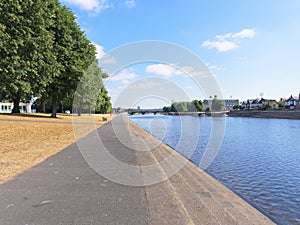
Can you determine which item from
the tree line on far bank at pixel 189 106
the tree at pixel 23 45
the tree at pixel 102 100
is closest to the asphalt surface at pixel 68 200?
the tree at pixel 23 45

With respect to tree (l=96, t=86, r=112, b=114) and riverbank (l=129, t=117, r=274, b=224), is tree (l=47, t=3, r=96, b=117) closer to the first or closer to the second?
tree (l=96, t=86, r=112, b=114)

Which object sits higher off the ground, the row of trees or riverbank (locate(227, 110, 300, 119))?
the row of trees

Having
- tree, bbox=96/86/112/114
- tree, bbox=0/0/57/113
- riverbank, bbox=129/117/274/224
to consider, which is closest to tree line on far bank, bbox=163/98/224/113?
tree, bbox=96/86/112/114

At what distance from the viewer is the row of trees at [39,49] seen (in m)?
18.8

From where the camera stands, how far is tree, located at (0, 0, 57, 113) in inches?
722

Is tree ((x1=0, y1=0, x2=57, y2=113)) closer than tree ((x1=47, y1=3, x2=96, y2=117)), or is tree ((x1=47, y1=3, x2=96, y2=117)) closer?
tree ((x1=0, y1=0, x2=57, y2=113))

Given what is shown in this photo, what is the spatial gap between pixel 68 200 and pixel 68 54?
2786 centimetres

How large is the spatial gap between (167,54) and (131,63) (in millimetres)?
2113

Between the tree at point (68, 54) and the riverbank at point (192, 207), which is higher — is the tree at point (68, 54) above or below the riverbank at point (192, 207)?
above

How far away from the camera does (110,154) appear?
1095 centimetres

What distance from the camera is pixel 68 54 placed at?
30250 mm

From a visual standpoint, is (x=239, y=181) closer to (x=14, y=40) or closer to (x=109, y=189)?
(x=109, y=189)

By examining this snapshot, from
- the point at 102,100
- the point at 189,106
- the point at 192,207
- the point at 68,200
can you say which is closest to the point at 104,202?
the point at 68,200

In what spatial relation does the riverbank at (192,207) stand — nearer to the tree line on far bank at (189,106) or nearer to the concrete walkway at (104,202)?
the concrete walkway at (104,202)
